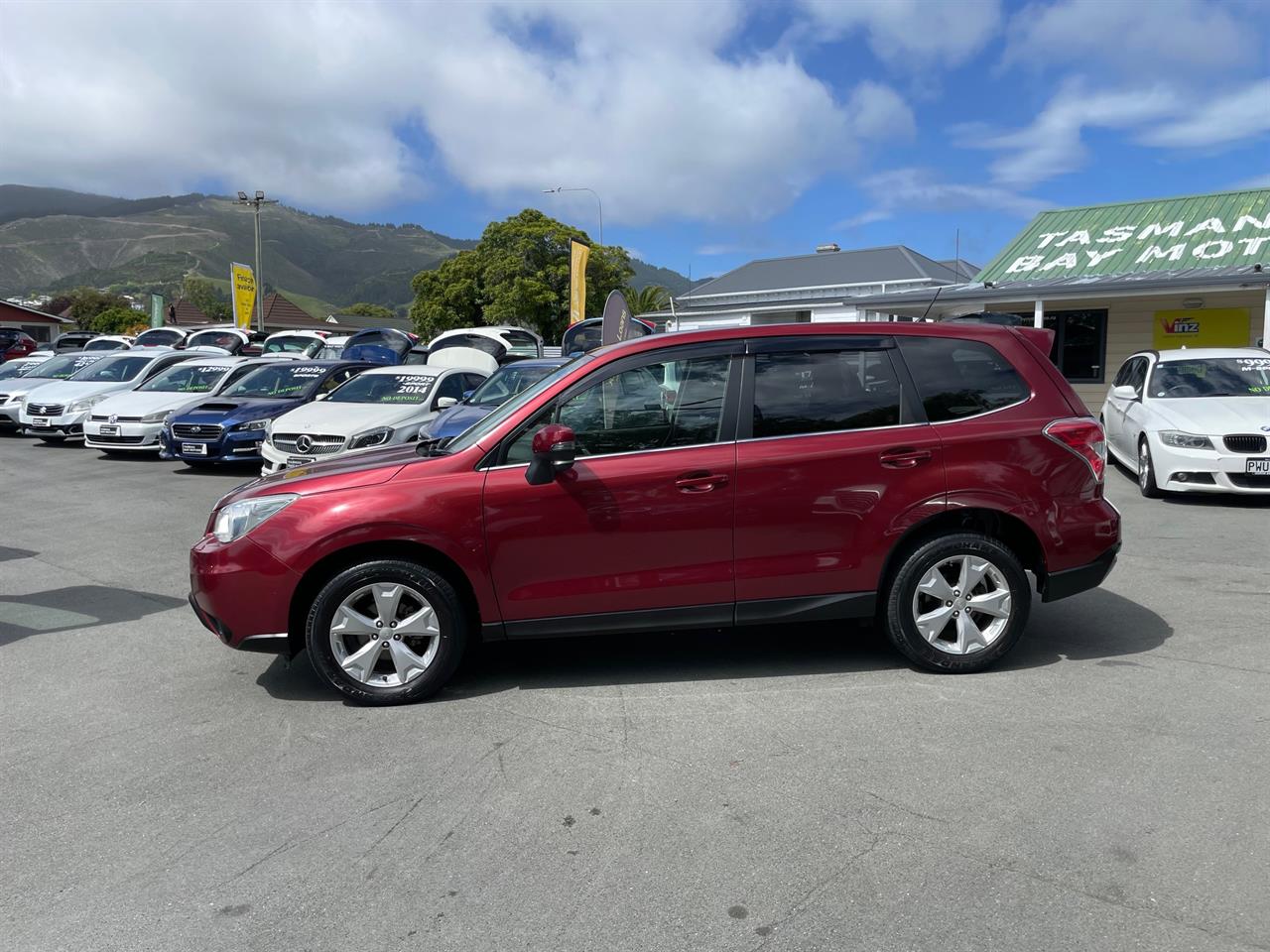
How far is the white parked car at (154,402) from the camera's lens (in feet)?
49.4

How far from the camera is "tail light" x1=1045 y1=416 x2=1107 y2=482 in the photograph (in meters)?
5.16

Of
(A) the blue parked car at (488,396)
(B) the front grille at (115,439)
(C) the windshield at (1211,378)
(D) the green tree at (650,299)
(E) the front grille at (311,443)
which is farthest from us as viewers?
(D) the green tree at (650,299)

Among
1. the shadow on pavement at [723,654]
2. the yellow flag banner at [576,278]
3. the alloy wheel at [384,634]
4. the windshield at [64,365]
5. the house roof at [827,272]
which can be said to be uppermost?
the house roof at [827,272]

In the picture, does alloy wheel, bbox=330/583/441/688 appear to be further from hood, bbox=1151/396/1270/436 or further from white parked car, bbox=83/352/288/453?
white parked car, bbox=83/352/288/453

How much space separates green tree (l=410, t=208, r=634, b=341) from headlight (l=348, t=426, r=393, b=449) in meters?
39.7

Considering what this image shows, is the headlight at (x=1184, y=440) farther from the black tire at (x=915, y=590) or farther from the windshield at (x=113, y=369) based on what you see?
the windshield at (x=113, y=369)

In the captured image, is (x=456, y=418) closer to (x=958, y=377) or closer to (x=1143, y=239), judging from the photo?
(x=958, y=377)

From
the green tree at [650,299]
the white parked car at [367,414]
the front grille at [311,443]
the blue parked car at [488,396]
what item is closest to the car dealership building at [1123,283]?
the blue parked car at [488,396]

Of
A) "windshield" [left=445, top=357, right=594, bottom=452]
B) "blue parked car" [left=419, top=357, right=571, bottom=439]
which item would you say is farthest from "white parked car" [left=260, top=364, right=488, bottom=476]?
"windshield" [left=445, top=357, right=594, bottom=452]

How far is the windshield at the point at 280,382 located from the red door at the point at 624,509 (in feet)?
35.8

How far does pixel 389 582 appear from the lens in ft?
15.5

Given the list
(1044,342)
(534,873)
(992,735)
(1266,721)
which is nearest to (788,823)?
(534,873)

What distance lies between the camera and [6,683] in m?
5.30

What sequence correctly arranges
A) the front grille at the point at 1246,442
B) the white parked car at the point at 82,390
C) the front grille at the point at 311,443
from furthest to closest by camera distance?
the white parked car at the point at 82,390 < the front grille at the point at 311,443 < the front grille at the point at 1246,442
